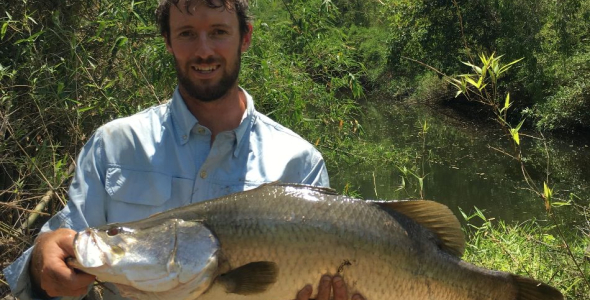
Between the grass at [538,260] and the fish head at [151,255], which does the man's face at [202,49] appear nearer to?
the fish head at [151,255]

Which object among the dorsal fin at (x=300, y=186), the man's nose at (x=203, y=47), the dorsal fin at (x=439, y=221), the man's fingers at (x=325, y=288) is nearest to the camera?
the man's fingers at (x=325, y=288)

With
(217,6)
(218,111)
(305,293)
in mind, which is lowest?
(305,293)

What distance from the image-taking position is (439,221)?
7.76 feet

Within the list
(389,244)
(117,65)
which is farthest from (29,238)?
(389,244)

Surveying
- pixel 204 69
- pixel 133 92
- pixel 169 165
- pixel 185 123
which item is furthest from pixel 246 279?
pixel 133 92

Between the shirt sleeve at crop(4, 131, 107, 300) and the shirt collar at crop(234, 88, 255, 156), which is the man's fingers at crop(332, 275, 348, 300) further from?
the shirt sleeve at crop(4, 131, 107, 300)

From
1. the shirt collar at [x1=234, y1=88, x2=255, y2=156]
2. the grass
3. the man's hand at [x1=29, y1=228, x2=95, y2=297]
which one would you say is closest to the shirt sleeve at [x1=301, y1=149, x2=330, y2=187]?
the shirt collar at [x1=234, y1=88, x2=255, y2=156]

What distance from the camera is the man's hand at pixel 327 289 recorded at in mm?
2076

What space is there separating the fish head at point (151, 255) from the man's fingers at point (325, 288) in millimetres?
381

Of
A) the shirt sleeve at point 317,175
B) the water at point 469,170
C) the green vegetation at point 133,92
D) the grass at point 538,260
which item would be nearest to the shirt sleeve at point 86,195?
the shirt sleeve at point 317,175

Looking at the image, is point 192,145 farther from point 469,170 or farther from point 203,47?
point 469,170

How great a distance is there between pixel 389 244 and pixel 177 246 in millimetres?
782

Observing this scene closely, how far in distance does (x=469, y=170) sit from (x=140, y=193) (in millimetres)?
13436

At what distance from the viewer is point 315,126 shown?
23.2 feet
